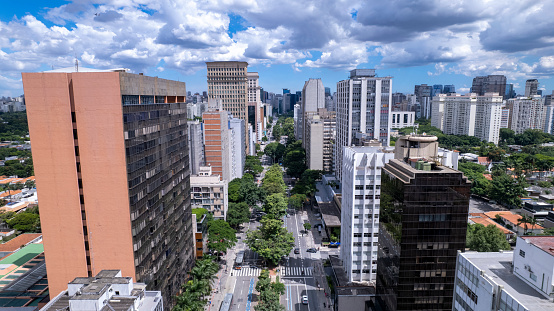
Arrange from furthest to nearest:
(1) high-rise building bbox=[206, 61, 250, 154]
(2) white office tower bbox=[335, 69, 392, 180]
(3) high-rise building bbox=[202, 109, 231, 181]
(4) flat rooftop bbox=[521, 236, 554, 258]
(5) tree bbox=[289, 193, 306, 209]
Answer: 1. (1) high-rise building bbox=[206, 61, 250, 154]
2. (3) high-rise building bbox=[202, 109, 231, 181]
3. (5) tree bbox=[289, 193, 306, 209]
4. (2) white office tower bbox=[335, 69, 392, 180]
5. (4) flat rooftop bbox=[521, 236, 554, 258]

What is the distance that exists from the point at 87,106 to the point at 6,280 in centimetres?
4066

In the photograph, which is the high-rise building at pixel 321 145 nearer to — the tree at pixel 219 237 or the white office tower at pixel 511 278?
the tree at pixel 219 237

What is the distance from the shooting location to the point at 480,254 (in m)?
32.7

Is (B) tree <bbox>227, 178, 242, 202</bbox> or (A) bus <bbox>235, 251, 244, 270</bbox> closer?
(A) bus <bbox>235, 251, 244, 270</bbox>

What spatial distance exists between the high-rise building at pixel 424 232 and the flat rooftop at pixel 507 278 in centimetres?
875

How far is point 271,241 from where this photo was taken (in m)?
76.2

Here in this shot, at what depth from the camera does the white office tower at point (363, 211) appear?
202 ft

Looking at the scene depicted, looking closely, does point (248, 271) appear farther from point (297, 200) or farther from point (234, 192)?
point (234, 192)

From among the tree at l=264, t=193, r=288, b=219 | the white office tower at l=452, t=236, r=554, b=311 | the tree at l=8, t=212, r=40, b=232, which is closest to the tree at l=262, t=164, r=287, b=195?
the tree at l=264, t=193, r=288, b=219

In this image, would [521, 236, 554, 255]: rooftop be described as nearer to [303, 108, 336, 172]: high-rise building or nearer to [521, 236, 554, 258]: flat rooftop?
[521, 236, 554, 258]: flat rooftop

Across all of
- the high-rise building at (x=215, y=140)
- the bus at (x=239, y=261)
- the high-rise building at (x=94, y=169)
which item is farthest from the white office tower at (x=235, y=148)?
the high-rise building at (x=94, y=169)

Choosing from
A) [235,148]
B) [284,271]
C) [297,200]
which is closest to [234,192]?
[297,200]

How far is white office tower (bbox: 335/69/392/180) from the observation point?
103500 mm

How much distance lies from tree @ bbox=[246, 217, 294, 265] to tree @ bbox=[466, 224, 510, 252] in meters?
39.2
